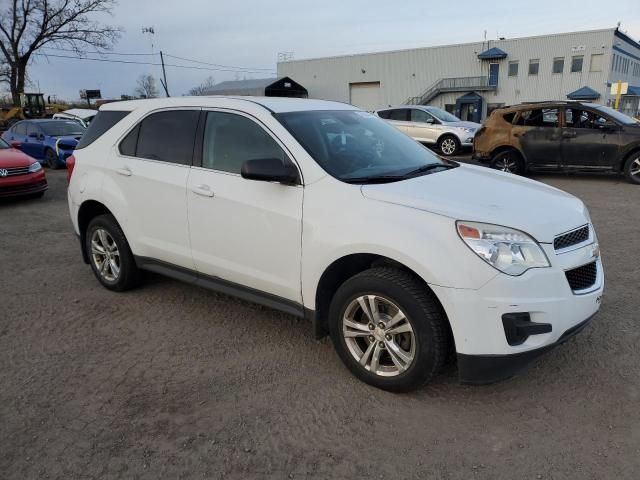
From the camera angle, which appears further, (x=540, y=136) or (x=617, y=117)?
(x=540, y=136)

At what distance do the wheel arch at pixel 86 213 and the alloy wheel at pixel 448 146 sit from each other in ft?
41.7

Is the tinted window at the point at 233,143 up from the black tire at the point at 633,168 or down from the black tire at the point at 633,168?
up

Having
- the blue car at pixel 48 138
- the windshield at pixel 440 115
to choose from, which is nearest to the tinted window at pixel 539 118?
the windshield at pixel 440 115

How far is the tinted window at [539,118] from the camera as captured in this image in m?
10.8

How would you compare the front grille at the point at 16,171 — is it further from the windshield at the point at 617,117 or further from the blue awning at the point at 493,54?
the blue awning at the point at 493,54

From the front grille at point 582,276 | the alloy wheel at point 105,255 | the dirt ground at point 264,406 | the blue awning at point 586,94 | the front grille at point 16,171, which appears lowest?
the dirt ground at point 264,406

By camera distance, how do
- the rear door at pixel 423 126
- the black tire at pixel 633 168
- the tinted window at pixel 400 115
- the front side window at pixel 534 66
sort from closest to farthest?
1. the black tire at pixel 633 168
2. the rear door at pixel 423 126
3. the tinted window at pixel 400 115
4. the front side window at pixel 534 66

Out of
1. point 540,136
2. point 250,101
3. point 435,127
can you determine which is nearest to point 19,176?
point 250,101

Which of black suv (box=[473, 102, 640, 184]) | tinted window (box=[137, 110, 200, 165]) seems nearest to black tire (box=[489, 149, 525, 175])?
black suv (box=[473, 102, 640, 184])

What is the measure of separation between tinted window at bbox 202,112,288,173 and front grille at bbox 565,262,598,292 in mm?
1931

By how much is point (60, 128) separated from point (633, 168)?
1485 cm

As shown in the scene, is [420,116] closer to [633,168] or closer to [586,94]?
[633,168]

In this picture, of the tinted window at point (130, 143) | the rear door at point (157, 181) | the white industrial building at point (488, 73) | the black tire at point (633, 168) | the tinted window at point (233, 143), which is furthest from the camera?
the white industrial building at point (488, 73)

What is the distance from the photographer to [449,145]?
15.7 m
